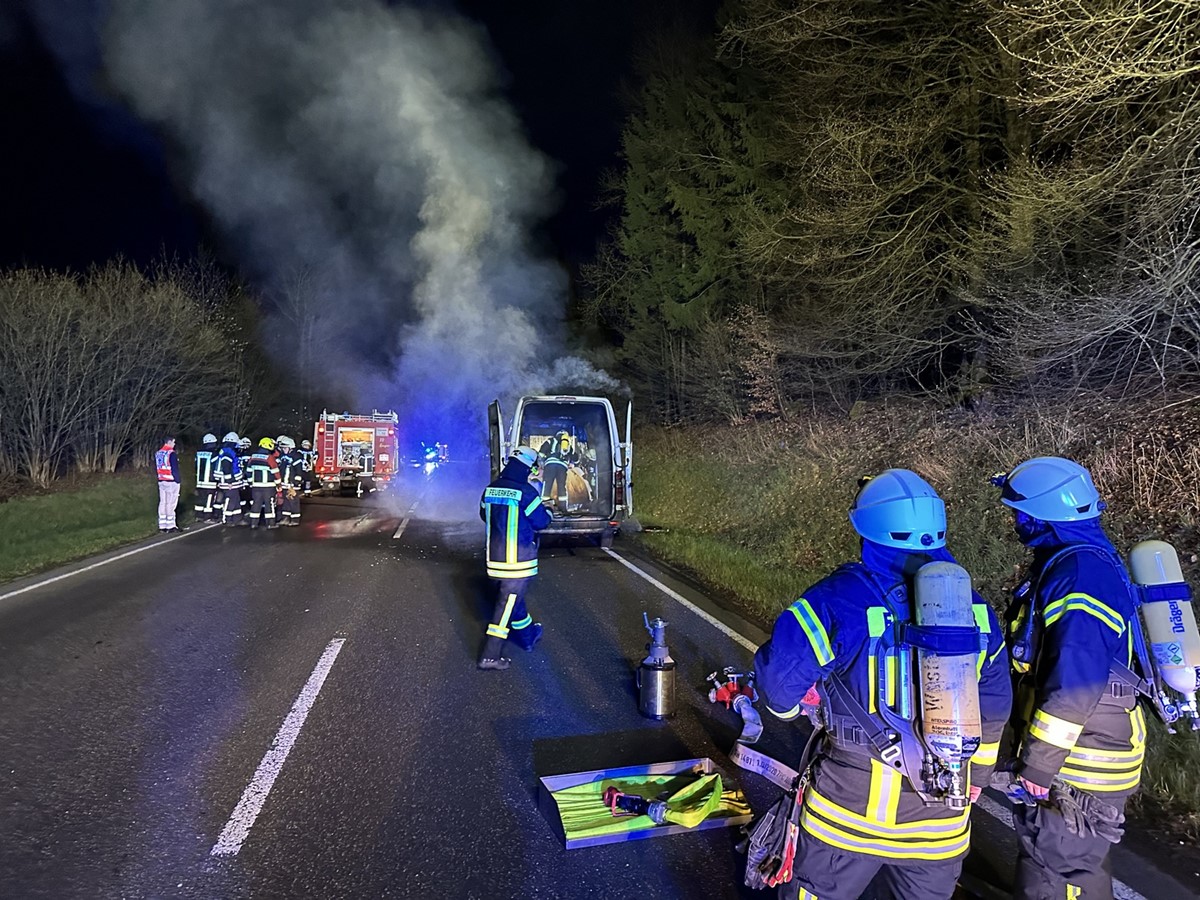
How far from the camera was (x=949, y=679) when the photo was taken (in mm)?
2025

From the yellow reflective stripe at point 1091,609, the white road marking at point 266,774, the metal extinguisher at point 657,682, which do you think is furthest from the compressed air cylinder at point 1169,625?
the white road marking at point 266,774

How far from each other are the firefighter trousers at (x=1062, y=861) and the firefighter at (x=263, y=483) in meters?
14.0

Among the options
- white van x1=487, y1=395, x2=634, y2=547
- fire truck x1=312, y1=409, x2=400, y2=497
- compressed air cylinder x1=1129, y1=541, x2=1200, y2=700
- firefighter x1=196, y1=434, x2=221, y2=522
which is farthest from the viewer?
fire truck x1=312, y1=409, x2=400, y2=497

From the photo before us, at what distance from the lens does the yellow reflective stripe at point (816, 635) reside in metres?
2.19

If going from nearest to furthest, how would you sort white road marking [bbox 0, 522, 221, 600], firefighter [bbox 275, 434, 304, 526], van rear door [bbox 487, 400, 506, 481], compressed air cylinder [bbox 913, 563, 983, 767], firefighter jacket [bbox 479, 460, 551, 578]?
1. compressed air cylinder [bbox 913, 563, 983, 767]
2. firefighter jacket [bbox 479, 460, 551, 578]
3. white road marking [bbox 0, 522, 221, 600]
4. van rear door [bbox 487, 400, 506, 481]
5. firefighter [bbox 275, 434, 304, 526]

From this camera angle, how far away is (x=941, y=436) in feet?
35.9

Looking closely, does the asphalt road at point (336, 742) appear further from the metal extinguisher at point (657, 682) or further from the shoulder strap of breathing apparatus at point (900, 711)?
the shoulder strap of breathing apparatus at point (900, 711)

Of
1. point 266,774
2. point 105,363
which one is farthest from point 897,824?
point 105,363

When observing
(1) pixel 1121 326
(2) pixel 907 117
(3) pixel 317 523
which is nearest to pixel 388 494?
(3) pixel 317 523

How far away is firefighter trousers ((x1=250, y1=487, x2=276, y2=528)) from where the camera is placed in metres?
14.3

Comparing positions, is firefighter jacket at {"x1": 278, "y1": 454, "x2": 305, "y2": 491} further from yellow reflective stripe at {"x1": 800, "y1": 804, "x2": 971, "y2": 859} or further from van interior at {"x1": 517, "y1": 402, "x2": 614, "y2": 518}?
yellow reflective stripe at {"x1": 800, "y1": 804, "x2": 971, "y2": 859}

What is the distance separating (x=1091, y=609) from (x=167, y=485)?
1483 cm

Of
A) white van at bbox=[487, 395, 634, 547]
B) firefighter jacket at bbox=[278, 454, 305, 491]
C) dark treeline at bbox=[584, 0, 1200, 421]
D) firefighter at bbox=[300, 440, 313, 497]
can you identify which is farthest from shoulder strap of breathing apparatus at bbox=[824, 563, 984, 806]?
firefighter at bbox=[300, 440, 313, 497]

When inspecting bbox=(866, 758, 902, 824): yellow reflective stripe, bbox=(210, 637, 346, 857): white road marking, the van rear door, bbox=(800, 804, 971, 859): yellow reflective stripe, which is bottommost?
bbox=(210, 637, 346, 857): white road marking
